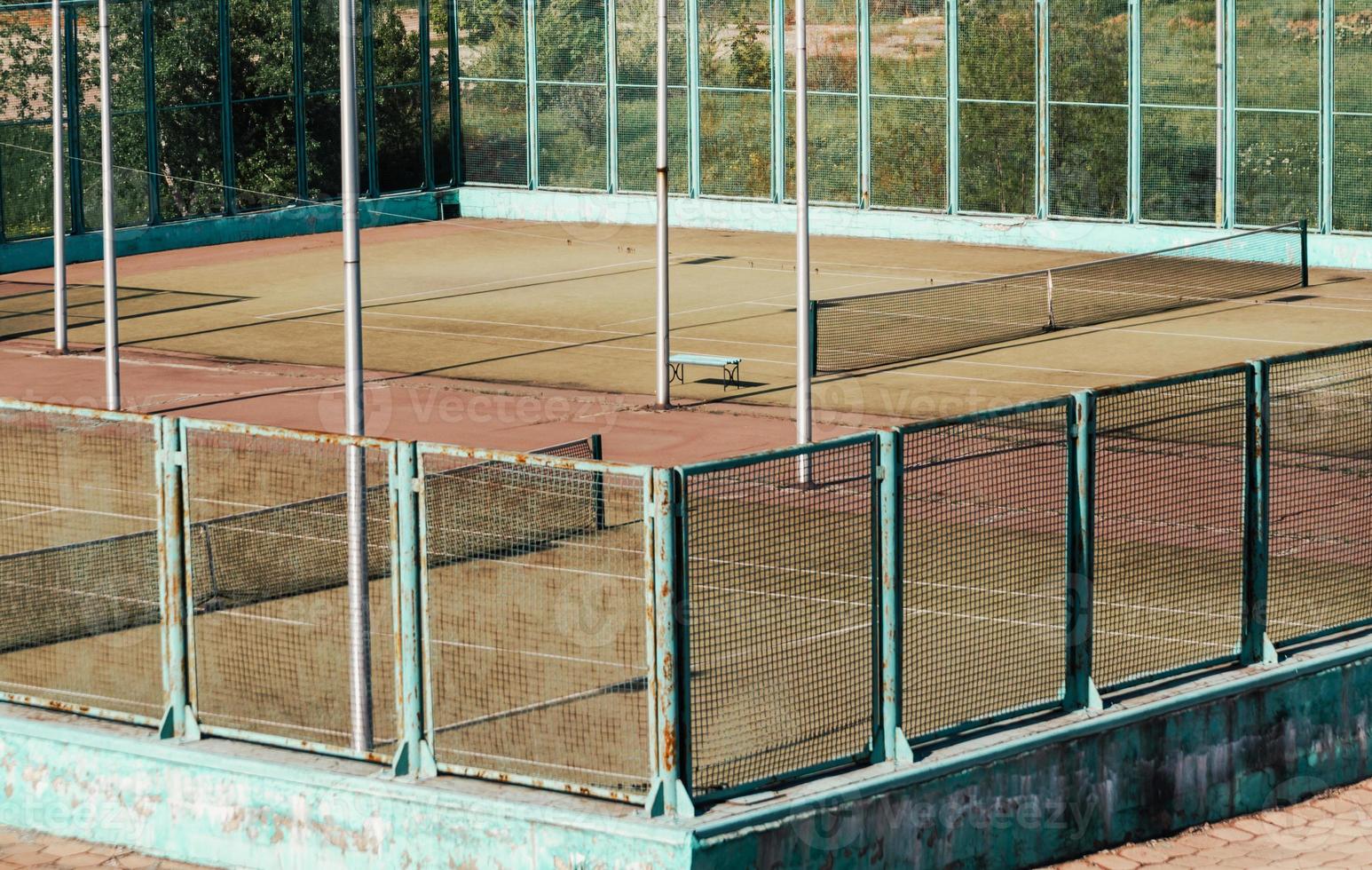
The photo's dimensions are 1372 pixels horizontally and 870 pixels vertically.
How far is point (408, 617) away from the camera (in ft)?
41.9

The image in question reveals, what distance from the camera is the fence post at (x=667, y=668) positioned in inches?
468

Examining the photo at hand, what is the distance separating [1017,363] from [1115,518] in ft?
57.5

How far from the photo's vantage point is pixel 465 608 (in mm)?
16828

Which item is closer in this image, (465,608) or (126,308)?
(465,608)

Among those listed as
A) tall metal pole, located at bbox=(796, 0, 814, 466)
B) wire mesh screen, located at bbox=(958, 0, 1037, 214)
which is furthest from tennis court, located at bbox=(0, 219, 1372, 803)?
wire mesh screen, located at bbox=(958, 0, 1037, 214)

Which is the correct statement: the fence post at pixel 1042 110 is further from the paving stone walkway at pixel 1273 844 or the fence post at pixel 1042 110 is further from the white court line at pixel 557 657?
the paving stone walkway at pixel 1273 844

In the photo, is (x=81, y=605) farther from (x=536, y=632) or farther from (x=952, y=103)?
(x=952, y=103)

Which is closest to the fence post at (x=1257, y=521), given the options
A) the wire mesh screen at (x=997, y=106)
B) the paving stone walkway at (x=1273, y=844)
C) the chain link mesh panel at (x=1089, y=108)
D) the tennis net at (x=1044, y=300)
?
the paving stone walkway at (x=1273, y=844)

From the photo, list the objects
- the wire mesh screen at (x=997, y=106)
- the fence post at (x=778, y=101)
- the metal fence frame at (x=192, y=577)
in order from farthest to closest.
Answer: the fence post at (x=778, y=101) < the wire mesh screen at (x=997, y=106) < the metal fence frame at (x=192, y=577)

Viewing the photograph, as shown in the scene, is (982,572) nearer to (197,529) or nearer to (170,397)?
(197,529)

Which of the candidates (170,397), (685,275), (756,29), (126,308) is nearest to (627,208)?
(756,29)

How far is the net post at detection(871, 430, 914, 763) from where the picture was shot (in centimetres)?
1286

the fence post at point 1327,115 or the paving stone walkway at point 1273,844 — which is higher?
the fence post at point 1327,115

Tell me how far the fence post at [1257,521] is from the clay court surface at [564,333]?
446 inches
